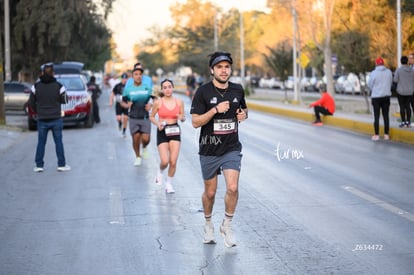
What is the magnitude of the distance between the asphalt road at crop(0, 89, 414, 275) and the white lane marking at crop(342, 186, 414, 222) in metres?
0.01

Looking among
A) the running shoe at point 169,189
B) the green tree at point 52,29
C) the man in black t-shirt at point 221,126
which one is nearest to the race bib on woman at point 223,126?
the man in black t-shirt at point 221,126

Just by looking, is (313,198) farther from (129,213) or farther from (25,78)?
(25,78)

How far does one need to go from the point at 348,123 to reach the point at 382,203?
14.0 meters

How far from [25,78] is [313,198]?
3957 cm

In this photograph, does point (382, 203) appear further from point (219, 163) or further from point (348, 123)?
point (348, 123)

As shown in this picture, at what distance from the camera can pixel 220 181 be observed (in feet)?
40.9

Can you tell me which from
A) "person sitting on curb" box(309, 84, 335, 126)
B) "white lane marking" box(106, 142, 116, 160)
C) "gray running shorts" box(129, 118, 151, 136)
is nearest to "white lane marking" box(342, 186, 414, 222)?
"gray running shorts" box(129, 118, 151, 136)

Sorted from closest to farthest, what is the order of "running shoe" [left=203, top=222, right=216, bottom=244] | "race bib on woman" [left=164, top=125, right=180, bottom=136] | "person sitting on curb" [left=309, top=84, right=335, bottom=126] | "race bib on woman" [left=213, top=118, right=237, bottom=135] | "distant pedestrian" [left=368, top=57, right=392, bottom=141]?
"race bib on woman" [left=213, top=118, right=237, bottom=135] < "running shoe" [left=203, top=222, right=216, bottom=244] < "race bib on woman" [left=164, top=125, right=180, bottom=136] < "distant pedestrian" [left=368, top=57, right=392, bottom=141] < "person sitting on curb" [left=309, top=84, right=335, bottom=126]

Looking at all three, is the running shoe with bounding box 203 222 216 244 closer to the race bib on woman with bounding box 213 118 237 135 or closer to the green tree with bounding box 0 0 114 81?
the race bib on woman with bounding box 213 118 237 135

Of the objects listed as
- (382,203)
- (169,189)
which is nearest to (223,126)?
(382,203)

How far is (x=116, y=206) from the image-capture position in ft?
33.3

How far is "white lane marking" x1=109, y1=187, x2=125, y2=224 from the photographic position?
30.0 feet

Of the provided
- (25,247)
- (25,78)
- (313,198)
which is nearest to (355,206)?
(313,198)

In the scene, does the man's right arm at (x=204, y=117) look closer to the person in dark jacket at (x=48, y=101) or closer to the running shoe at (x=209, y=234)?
the running shoe at (x=209, y=234)
